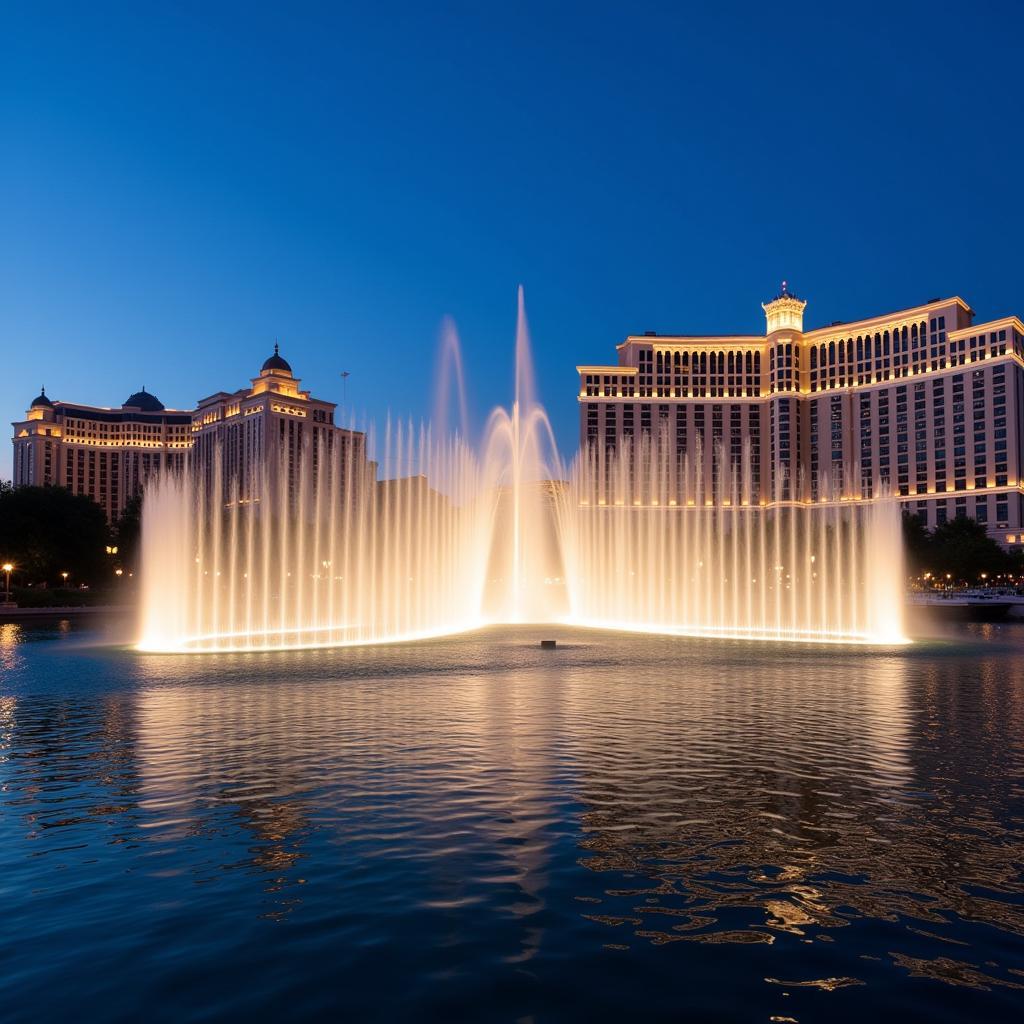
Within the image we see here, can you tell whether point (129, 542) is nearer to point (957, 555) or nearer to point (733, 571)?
point (733, 571)

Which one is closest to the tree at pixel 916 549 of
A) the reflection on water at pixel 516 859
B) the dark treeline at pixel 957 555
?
the dark treeline at pixel 957 555

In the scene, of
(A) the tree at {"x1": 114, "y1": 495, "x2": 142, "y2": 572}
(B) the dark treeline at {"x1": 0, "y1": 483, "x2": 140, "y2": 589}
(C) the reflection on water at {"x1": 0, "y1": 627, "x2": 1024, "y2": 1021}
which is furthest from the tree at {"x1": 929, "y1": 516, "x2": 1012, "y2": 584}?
(A) the tree at {"x1": 114, "y1": 495, "x2": 142, "y2": 572}

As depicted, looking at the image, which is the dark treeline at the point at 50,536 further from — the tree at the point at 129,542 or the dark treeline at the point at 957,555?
the dark treeline at the point at 957,555

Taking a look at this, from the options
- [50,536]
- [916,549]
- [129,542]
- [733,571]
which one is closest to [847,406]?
[916,549]

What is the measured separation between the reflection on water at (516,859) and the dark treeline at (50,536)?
81887 millimetres

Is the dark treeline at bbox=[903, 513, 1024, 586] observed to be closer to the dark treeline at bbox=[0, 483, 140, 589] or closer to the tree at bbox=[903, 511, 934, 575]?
the tree at bbox=[903, 511, 934, 575]

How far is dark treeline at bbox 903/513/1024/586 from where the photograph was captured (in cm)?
12300

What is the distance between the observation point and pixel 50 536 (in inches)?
3787

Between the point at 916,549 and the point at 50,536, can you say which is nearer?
the point at 50,536

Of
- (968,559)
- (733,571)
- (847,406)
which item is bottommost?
(733,571)

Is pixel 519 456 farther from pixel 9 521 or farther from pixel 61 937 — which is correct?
pixel 9 521

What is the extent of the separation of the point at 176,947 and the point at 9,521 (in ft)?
324

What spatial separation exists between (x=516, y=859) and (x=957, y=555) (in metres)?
129

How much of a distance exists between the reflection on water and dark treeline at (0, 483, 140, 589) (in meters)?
81.9
